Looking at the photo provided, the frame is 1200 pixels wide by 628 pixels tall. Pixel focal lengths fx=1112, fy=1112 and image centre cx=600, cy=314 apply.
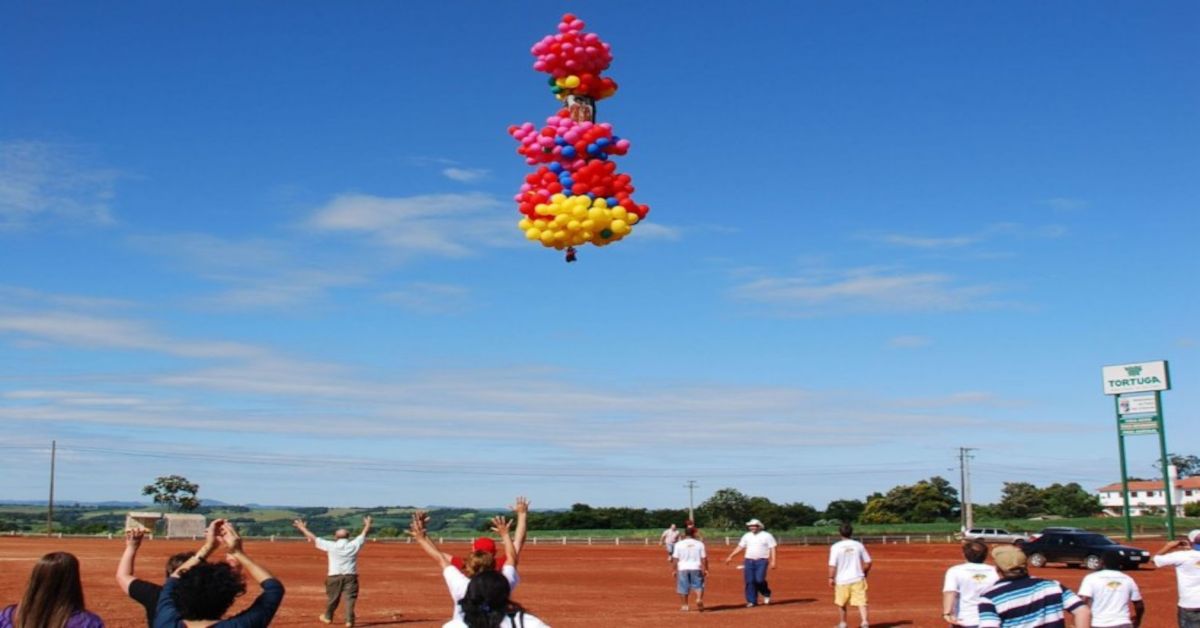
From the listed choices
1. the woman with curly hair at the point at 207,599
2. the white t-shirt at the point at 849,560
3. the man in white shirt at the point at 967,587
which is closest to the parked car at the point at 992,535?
the white t-shirt at the point at 849,560

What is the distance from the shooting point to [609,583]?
30188mm

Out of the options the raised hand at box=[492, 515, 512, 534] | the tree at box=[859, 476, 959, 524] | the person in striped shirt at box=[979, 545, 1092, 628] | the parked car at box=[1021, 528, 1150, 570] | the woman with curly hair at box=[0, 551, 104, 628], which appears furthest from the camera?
the tree at box=[859, 476, 959, 524]

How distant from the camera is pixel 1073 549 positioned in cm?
3378

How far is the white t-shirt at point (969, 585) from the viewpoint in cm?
916

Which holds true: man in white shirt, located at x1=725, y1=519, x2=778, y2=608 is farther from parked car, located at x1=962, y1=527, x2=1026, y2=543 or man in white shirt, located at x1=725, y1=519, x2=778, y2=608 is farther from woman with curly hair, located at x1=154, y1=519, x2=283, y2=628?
parked car, located at x1=962, y1=527, x2=1026, y2=543

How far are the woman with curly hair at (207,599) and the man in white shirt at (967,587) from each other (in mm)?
6125

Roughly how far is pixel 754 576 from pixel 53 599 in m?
16.2

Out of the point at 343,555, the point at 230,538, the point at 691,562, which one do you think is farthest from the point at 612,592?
the point at 230,538

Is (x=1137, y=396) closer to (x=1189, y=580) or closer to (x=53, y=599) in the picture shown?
(x=1189, y=580)

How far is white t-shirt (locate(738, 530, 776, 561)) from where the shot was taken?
62.3 feet

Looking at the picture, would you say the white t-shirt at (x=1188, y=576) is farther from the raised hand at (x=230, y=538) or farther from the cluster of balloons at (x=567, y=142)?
the raised hand at (x=230, y=538)

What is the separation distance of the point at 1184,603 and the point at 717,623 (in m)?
7.92

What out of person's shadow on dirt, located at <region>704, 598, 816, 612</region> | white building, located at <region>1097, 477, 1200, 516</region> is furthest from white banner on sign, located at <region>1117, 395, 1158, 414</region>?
white building, located at <region>1097, 477, 1200, 516</region>

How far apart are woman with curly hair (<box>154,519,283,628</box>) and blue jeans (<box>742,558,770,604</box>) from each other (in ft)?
50.4
